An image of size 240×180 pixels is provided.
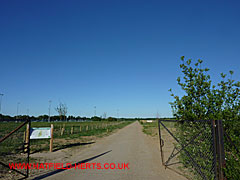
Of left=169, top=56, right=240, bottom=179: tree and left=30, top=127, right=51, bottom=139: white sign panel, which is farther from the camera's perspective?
left=30, top=127, right=51, bottom=139: white sign panel

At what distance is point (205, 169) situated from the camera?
504 centimetres

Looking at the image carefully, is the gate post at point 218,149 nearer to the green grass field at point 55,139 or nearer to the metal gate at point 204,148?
the metal gate at point 204,148

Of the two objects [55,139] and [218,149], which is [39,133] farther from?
[218,149]

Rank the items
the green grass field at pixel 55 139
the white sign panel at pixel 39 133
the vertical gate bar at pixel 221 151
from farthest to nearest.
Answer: the green grass field at pixel 55 139, the white sign panel at pixel 39 133, the vertical gate bar at pixel 221 151

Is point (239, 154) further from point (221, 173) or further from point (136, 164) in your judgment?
point (136, 164)

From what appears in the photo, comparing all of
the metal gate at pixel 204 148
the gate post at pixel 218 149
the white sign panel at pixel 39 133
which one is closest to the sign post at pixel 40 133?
the white sign panel at pixel 39 133

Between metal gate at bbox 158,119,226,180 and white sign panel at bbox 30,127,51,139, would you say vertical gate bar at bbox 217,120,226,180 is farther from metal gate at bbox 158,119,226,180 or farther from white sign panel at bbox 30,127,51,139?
white sign panel at bbox 30,127,51,139

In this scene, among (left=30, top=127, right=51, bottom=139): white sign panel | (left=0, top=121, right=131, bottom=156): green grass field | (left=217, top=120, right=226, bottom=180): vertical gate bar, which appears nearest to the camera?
(left=217, top=120, right=226, bottom=180): vertical gate bar

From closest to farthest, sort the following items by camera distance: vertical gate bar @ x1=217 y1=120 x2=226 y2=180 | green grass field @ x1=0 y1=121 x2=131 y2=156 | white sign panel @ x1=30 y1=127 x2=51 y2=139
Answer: vertical gate bar @ x1=217 y1=120 x2=226 y2=180
white sign panel @ x1=30 y1=127 x2=51 y2=139
green grass field @ x1=0 y1=121 x2=131 y2=156

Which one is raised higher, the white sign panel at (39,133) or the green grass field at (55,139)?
the white sign panel at (39,133)

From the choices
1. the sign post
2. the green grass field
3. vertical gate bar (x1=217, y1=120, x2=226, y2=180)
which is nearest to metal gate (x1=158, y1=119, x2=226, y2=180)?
vertical gate bar (x1=217, y1=120, x2=226, y2=180)

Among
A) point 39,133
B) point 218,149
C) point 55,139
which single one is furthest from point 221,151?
point 55,139

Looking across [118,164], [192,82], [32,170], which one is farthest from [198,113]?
[32,170]

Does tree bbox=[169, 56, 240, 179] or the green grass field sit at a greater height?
tree bbox=[169, 56, 240, 179]
